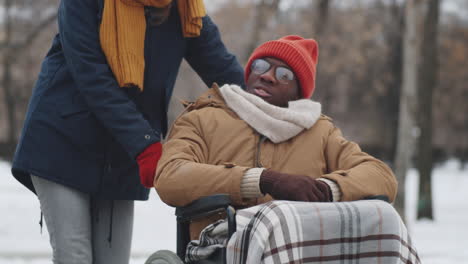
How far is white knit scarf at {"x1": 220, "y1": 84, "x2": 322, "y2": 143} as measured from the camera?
297cm

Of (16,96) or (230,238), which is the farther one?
(16,96)

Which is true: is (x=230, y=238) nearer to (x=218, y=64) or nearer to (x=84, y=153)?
(x=84, y=153)

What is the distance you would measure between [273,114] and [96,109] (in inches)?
27.0

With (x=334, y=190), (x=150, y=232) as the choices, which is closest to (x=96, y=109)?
(x=334, y=190)

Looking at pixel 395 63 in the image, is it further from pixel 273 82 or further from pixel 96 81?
pixel 96 81

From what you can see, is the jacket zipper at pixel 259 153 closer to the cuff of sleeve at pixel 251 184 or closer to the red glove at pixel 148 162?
the cuff of sleeve at pixel 251 184

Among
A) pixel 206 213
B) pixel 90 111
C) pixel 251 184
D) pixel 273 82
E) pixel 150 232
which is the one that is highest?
pixel 273 82

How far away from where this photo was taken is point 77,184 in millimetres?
2943

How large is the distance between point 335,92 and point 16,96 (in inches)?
583

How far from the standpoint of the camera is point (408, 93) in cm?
1198

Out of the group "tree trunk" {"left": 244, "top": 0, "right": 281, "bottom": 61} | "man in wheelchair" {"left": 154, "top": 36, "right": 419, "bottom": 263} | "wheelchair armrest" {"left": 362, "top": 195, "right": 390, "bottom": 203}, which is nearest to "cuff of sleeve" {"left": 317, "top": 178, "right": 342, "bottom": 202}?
"man in wheelchair" {"left": 154, "top": 36, "right": 419, "bottom": 263}

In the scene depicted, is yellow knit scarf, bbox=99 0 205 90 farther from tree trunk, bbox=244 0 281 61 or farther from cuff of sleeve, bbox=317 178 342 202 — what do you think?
tree trunk, bbox=244 0 281 61

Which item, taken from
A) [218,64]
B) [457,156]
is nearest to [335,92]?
[457,156]

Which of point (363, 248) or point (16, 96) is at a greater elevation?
point (363, 248)
